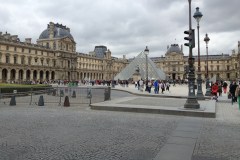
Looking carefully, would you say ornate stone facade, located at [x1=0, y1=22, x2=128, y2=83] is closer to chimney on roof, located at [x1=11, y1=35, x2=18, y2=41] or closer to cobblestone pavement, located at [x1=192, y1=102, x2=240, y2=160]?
chimney on roof, located at [x1=11, y1=35, x2=18, y2=41]

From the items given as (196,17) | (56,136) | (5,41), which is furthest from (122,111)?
(5,41)

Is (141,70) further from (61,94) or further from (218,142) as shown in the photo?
(218,142)

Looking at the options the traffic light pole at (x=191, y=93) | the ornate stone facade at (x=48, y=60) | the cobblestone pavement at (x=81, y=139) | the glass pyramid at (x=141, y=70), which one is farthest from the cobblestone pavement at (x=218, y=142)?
the ornate stone facade at (x=48, y=60)

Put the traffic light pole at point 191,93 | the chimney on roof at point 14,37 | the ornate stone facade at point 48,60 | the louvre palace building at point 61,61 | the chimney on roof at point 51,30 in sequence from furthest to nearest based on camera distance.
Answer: the chimney on roof at point 51,30 → the chimney on roof at point 14,37 → the louvre palace building at point 61,61 → the ornate stone facade at point 48,60 → the traffic light pole at point 191,93

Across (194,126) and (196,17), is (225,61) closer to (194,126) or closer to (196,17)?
(196,17)

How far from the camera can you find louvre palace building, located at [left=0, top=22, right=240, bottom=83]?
72.9 metres

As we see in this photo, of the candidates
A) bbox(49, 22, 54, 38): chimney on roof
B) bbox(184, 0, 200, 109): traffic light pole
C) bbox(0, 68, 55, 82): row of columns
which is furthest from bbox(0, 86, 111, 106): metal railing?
bbox(49, 22, 54, 38): chimney on roof

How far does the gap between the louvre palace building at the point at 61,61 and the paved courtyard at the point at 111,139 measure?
3910cm

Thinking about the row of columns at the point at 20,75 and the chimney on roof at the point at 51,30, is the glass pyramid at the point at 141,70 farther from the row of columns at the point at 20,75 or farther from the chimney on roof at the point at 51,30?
the chimney on roof at the point at 51,30

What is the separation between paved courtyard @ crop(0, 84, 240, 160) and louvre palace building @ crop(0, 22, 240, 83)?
39.1 m

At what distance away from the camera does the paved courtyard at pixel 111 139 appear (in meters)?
6.04

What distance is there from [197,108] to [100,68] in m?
107

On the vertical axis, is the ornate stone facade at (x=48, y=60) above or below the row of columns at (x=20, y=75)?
above

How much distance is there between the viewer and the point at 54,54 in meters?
90.1
